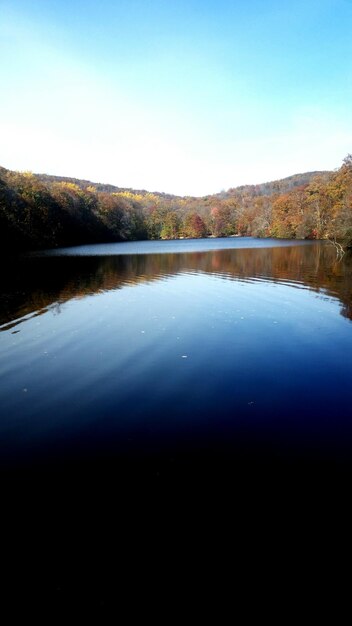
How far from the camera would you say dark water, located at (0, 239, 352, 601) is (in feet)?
17.2

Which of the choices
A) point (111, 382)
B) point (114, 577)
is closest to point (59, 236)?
point (111, 382)

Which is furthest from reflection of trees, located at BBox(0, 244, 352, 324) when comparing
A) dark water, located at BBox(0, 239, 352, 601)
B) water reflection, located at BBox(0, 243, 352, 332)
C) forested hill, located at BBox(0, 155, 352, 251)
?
forested hill, located at BBox(0, 155, 352, 251)

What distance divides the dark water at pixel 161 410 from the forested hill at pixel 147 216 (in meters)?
44.9

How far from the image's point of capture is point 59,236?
8488 centimetres

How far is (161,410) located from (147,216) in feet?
428

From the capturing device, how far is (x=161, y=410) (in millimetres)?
7688

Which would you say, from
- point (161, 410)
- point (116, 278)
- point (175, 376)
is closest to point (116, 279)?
point (116, 278)

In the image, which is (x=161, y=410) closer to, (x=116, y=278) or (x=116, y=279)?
(x=116, y=279)

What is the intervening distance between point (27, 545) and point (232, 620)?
2596 millimetres

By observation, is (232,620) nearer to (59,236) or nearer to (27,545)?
(27,545)

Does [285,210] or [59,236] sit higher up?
[285,210]

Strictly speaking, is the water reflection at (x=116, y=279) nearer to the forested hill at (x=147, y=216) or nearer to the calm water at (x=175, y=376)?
the calm water at (x=175, y=376)

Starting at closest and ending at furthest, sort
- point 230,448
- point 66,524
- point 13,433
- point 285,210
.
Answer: point 66,524 → point 230,448 → point 13,433 → point 285,210

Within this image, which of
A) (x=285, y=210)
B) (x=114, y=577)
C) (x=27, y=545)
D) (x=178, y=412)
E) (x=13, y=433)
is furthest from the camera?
(x=285, y=210)
